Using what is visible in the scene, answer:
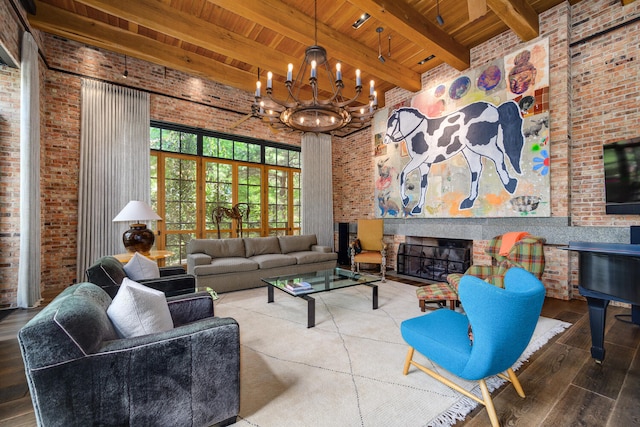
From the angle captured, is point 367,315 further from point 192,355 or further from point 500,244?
point 192,355

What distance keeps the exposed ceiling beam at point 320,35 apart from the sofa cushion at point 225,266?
331 cm

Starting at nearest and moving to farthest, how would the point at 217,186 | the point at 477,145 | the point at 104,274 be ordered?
the point at 104,274 < the point at 477,145 < the point at 217,186

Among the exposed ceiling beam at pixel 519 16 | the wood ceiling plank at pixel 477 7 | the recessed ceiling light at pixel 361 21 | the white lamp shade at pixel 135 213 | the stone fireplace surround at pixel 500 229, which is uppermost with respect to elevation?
the recessed ceiling light at pixel 361 21

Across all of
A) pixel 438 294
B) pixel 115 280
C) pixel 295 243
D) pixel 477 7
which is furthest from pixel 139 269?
pixel 477 7

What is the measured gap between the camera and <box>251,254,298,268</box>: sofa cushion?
4.58 metres

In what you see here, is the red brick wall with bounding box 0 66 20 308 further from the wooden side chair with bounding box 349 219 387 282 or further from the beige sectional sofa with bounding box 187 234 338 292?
the wooden side chair with bounding box 349 219 387 282

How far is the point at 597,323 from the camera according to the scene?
2020mm

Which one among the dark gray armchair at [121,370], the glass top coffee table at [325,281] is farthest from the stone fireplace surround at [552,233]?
the dark gray armchair at [121,370]

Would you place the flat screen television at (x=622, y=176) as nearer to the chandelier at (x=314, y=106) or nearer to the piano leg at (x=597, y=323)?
the piano leg at (x=597, y=323)

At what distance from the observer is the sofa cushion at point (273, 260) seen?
15.0 feet

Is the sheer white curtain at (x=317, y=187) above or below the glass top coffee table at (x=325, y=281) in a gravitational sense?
above

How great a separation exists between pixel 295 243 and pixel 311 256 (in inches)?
23.2

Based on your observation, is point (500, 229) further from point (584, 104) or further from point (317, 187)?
point (317, 187)

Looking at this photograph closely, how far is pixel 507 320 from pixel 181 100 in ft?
19.4
